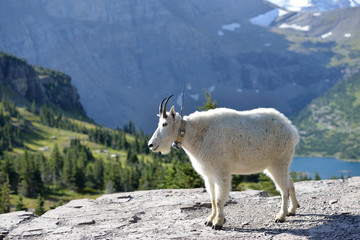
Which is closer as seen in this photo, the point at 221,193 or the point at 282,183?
the point at 221,193

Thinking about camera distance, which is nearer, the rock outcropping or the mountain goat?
the rock outcropping

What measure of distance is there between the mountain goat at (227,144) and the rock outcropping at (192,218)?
83cm

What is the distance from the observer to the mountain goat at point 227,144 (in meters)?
12.0

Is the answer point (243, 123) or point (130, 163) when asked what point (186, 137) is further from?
point (130, 163)

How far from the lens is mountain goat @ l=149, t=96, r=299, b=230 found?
12016 mm

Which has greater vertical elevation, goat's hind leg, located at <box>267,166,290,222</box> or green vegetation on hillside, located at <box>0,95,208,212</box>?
goat's hind leg, located at <box>267,166,290,222</box>

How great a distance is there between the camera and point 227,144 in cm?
1212

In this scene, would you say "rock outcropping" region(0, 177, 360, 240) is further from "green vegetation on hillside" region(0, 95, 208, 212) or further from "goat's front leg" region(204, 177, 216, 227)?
"green vegetation on hillside" region(0, 95, 208, 212)

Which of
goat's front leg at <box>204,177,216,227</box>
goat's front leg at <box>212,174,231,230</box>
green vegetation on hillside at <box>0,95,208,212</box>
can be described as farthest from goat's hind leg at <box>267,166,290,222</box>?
green vegetation on hillside at <box>0,95,208,212</box>

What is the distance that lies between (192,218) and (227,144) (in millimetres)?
3454

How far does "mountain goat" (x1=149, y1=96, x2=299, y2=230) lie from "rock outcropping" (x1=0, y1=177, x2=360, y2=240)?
0.83m

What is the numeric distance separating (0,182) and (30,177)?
861 cm

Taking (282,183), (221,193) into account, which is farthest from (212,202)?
(282,183)

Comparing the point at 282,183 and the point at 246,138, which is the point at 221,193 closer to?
the point at 246,138
